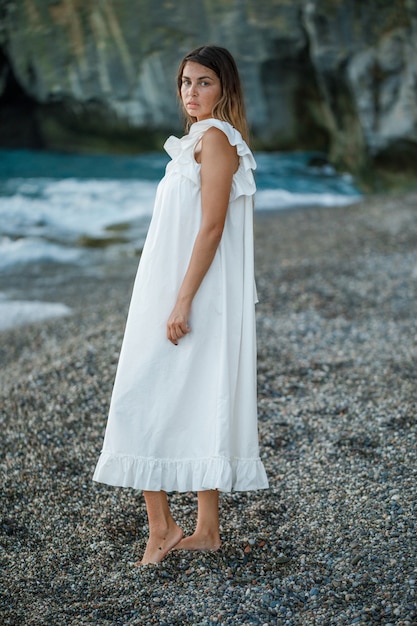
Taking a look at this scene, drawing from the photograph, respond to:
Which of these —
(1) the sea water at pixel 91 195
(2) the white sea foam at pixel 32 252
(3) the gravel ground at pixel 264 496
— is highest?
(3) the gravel ground at pixel 264 496

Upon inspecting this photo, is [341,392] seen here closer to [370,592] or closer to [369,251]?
[370,592]

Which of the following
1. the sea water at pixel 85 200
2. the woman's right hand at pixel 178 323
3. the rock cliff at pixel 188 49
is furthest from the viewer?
the rock cliff at pixel 188 49

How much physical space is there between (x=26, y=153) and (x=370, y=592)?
19.9m

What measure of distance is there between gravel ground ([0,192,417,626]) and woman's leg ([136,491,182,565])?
5 cm

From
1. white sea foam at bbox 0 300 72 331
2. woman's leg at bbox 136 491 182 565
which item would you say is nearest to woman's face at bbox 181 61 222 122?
woman's leg at bbox 136 491 182 565

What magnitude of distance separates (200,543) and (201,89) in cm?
171

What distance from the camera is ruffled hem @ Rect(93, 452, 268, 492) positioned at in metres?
2.63

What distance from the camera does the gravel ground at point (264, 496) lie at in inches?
103

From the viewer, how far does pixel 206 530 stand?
2.89m

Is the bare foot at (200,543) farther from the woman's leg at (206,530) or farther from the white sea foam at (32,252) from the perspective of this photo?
the white sea foam at (32,252)

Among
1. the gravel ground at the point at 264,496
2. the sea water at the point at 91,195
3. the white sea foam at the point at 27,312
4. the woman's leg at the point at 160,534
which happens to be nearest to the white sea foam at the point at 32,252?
the sea water at the point at 91,195

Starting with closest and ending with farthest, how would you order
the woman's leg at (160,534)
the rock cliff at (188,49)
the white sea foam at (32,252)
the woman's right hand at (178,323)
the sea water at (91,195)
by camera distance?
the woman's right hand at (178,323), the woman's leg at (160,534), the white sea foam at (32,252), the sea water at (91,195), the rock cliff at (188,49)

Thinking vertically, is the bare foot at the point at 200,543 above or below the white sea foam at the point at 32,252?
above

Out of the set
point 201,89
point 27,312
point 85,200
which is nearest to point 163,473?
point 201,89
